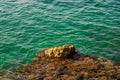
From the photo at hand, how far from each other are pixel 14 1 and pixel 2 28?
6.23 m

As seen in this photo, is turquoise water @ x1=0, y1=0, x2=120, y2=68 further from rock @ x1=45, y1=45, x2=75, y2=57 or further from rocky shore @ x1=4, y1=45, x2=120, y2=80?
rock @ x1=45, y1=45, x2=75, y2=57

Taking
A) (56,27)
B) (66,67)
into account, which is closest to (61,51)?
(66,67)

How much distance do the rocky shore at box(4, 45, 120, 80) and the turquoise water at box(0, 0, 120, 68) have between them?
144 cm

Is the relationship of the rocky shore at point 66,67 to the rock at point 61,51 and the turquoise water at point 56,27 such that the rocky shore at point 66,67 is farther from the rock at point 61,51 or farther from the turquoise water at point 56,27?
the turquoise water at point 56,27

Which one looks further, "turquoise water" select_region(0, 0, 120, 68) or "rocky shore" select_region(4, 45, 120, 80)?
"turquoise water" select_region(0, 0, 120, 68)

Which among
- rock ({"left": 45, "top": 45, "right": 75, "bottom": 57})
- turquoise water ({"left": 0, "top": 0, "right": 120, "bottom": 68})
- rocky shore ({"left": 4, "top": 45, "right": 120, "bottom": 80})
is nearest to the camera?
rocky shore ({"left": 4, "top": 45, "right": 120, "bottom": 80})

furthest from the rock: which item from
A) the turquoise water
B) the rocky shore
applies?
the turquoise water

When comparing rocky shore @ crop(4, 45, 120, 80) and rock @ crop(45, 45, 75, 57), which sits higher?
rock @ crop(45, 45, 75, 57)

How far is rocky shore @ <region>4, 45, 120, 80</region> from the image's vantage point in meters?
17.1

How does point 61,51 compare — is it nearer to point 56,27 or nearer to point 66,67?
point 66,67

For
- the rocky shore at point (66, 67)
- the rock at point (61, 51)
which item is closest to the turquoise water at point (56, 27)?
the rocky shore at point (66, 67)

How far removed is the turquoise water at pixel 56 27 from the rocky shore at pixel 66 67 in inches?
56.7

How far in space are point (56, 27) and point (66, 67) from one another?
740cm

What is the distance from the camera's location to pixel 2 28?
24.4 meters
